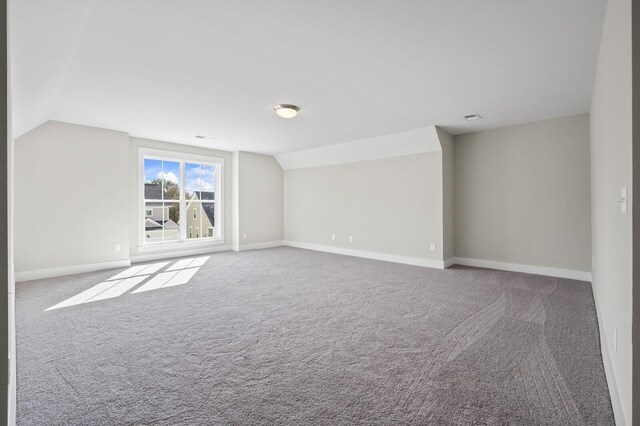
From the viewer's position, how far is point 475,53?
2.74m

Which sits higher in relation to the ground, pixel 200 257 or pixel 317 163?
pixel 317 163

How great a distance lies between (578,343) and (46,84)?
5.55 metres

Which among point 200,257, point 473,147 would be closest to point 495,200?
point 473,147

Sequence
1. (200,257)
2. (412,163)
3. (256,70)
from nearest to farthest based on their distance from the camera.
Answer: (256,70) < (412,163) < (200,257)

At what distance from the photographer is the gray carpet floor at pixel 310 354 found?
172cm

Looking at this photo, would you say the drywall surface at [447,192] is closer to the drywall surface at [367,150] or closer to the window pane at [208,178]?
the drywall surface at [367,150]

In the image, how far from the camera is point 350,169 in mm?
7027

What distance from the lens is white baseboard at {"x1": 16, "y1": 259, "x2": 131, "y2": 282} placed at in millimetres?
4567

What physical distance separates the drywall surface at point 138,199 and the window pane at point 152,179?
9.5 inches

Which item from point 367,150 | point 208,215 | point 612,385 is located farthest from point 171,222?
point 612,385

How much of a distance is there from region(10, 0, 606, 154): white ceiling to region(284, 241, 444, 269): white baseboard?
2504mm

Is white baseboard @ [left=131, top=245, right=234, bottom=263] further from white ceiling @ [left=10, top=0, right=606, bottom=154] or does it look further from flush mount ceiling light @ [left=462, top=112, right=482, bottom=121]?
flush mount ceiling light @ [left=462, top=112, right=482, bottom=121]

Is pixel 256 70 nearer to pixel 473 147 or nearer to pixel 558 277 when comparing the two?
pixel 473 147

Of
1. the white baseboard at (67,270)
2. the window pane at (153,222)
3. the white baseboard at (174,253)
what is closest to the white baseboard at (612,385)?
the white baseboard at (67,270)
